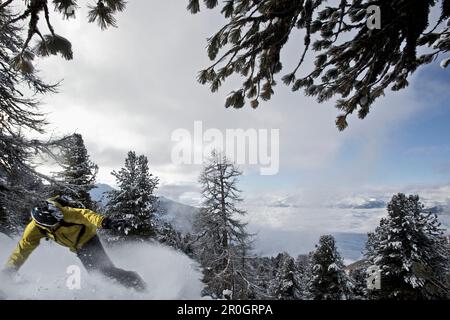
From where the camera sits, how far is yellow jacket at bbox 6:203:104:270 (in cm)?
554

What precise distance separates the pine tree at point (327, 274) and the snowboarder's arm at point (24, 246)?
25.2 metres

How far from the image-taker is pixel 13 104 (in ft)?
32.9

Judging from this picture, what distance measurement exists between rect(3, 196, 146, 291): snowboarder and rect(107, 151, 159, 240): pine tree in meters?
14.0

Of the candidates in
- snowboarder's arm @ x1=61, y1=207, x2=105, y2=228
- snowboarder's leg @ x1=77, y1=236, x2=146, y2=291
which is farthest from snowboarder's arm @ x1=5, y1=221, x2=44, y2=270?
snowboarder's leg @ x1=77, y1=236, x2=146, y2=291

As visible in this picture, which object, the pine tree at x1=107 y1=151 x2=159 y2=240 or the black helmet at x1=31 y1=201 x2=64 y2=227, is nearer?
the black helmet at x1=31 y1=201 x2=64 y2=227

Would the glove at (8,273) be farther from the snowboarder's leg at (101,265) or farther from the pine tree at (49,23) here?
the pine tree at (49,23)

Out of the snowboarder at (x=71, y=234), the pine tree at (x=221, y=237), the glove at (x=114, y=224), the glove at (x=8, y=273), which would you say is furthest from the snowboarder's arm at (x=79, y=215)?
the pine tree at (x=221, y=237)

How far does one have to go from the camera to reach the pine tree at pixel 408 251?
58.9ft

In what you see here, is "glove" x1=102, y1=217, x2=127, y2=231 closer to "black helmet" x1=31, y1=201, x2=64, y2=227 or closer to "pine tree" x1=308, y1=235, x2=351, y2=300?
"black helmet" x1=31, y1=201, x2=64, y2=227

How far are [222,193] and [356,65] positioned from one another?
640 inches

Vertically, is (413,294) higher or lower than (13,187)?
lower
